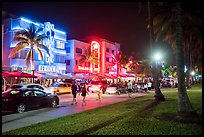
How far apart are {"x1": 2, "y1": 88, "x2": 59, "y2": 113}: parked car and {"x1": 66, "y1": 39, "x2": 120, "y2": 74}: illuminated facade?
119ft

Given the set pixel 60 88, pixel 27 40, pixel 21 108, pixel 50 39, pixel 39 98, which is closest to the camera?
pixel 21 108

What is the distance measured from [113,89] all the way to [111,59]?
35.3 metres

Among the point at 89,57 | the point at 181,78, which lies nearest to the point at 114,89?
the point at 181,78

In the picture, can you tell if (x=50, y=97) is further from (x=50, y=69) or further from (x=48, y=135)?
(x=50, y=69)

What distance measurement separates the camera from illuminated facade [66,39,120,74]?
181ft

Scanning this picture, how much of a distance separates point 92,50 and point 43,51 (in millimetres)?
18625

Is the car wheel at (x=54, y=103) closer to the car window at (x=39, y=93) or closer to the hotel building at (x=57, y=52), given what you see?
the car window at (x=39, y=93)

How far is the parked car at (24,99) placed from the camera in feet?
51.9

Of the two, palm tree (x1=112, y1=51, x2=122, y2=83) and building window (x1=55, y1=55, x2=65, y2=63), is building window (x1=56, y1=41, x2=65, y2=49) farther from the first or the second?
palm tree (x1=112, y1=51, x2=122, y2=83)

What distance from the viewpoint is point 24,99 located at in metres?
16.7

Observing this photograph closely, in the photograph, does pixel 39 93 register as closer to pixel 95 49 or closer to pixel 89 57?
pixel 89 57

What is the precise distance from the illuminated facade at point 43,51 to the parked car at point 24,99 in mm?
21494

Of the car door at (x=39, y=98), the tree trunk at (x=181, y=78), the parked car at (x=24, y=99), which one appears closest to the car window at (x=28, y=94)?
the parked car at (x=24, y=99)

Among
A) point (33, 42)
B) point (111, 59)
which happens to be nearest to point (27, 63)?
point (33, 42)
